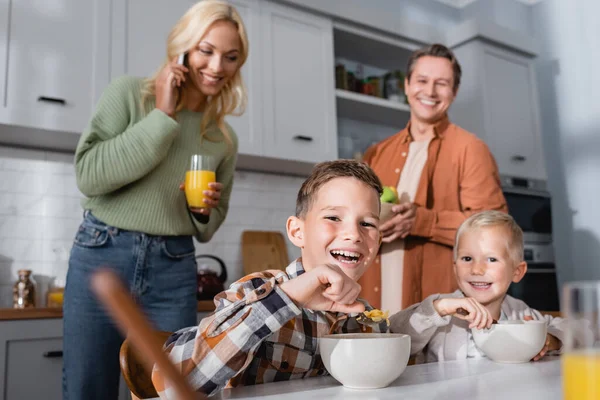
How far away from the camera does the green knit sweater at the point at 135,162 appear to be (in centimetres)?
152

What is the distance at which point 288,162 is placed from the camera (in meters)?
3.05

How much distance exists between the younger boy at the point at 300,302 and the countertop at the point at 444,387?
64mm

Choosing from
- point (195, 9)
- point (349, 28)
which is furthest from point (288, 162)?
point (195, 9)

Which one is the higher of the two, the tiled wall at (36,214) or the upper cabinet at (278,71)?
the upper cabinet at (278,71)

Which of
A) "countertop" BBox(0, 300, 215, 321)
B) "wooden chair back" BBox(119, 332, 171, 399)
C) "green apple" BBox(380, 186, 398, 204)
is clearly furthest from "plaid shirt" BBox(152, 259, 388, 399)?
"countertop" BBox(0, 300, 215, 321)

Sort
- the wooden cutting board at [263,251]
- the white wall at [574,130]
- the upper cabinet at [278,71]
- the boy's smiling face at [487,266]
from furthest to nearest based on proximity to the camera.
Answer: the white wall at [574,130], the wooden cutting board at [263,251], the upper cabinet at [278,71], the boy's smiling face at [487,266]

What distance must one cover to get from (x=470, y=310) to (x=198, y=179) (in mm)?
840

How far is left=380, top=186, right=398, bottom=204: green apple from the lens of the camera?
1642mm

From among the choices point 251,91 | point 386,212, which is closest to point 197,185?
point 386,212

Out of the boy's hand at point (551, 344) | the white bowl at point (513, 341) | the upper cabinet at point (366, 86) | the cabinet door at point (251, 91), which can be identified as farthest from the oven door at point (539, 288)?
the white bowl at point (513, 341)

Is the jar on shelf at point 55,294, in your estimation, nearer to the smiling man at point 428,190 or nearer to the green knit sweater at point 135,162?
the green knit sweater at point 135,162

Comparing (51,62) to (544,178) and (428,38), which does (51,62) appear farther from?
(544,178)

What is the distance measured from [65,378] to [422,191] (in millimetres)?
1133

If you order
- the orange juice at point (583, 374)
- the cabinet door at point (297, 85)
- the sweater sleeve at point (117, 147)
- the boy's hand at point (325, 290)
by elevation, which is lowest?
the orange juice at point (583, 374)
